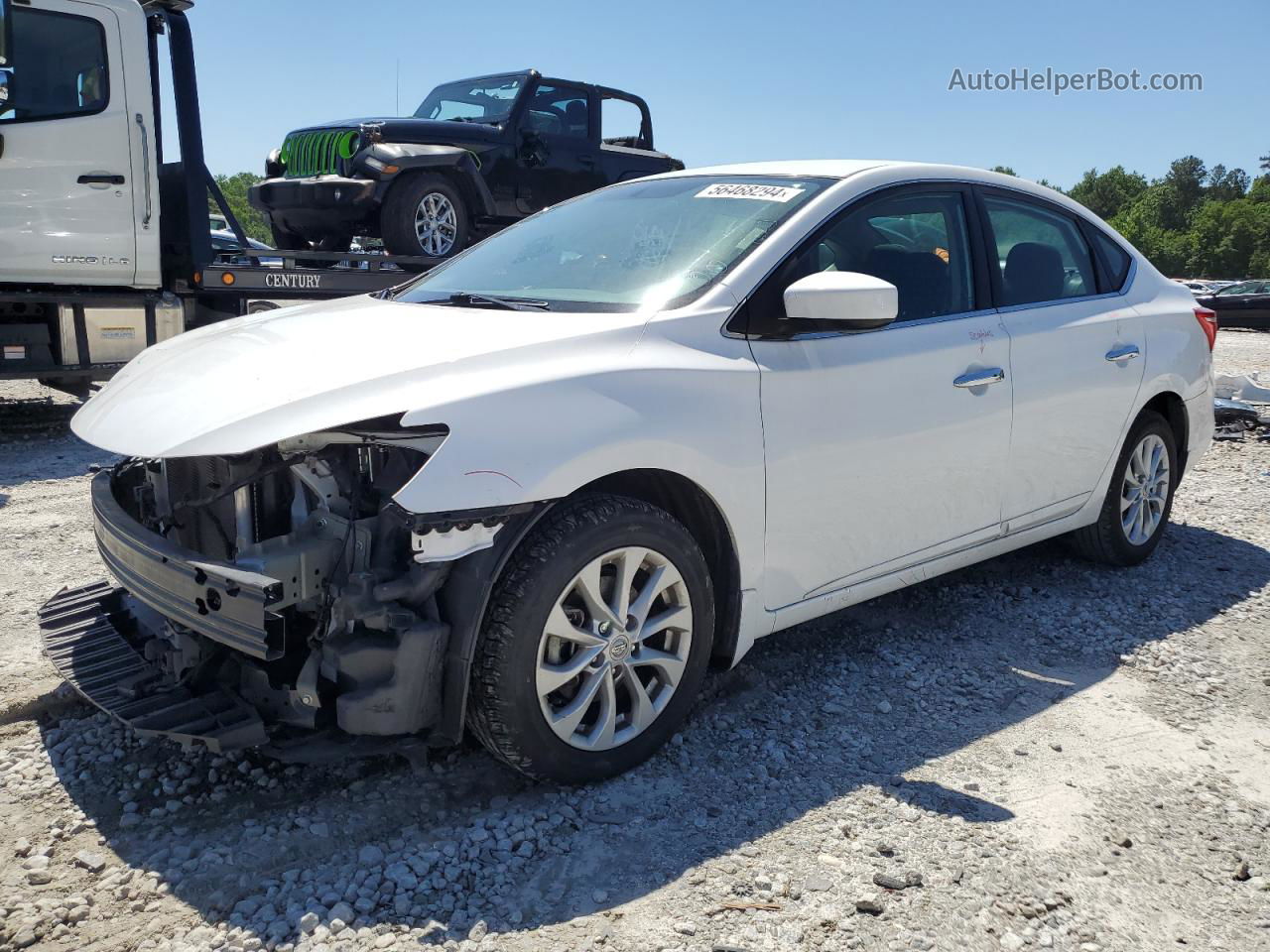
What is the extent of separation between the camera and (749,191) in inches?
146

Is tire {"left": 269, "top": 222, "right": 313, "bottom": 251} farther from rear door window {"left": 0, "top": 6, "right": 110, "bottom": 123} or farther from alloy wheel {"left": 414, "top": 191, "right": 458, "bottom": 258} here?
rear door window {"left": 0, "top": 6, "right": 110, "bottom": 123}

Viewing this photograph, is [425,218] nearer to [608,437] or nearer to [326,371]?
[326,371]

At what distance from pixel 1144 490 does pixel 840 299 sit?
2618 millimetres

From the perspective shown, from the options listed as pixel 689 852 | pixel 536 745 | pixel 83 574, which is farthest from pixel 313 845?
pixel 83 574

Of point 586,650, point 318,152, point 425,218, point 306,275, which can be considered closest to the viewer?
point 586,650

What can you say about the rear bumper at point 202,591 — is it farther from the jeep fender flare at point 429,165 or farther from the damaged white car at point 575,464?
the jeep fender flare at point 429,165

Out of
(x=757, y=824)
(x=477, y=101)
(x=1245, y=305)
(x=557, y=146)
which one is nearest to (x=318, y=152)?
(x=477, y=101)

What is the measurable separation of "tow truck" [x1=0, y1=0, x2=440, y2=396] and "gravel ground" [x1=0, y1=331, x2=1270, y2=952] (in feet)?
15.0

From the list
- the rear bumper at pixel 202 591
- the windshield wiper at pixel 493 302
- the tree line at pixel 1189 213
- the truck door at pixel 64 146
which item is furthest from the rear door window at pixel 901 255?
the tree line at pixel 1189 213

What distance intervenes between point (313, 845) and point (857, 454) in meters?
1.95

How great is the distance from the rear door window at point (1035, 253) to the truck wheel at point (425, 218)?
6.16 metres

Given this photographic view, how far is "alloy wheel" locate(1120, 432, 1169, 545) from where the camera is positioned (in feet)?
16.1

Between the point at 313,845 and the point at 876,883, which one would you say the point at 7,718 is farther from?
the point at 876,883

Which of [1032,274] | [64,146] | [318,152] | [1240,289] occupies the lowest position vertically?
[1240,289]
